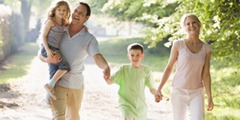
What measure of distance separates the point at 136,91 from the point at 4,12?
14.9 meters

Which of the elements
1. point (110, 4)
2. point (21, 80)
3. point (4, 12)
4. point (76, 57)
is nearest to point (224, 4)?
point (76, 57)

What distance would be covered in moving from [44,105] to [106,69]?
17.4ft

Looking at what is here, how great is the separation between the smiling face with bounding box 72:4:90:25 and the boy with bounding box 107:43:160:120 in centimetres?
72

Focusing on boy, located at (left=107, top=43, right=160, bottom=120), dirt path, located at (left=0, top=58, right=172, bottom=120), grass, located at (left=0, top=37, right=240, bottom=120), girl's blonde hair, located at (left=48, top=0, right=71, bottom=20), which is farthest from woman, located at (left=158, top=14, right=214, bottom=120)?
grass, located at (left=0, top=37, right=240, bottom=120)

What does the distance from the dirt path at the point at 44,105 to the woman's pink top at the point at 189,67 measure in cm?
268

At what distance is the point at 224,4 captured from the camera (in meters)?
6.61

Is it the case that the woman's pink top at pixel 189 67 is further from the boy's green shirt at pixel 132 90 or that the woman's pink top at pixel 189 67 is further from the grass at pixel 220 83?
the grass at pixel 220 83

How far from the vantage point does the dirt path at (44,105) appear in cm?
828

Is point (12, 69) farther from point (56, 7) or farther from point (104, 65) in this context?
point (104, 65)

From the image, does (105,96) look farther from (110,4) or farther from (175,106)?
(175,106)

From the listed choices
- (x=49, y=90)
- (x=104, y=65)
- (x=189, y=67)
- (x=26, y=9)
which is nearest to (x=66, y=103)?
(x=49, y=90)

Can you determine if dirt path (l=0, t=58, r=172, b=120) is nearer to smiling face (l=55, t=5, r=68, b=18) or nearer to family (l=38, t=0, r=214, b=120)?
family (l=38, t=0, r=214, b=120)

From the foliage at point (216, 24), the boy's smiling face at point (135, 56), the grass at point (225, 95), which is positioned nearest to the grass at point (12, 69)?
the foliage at point (216, 24)

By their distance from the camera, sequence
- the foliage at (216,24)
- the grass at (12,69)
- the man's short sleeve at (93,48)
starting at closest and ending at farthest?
the man's short sleeve at (93,48) → the foliage at (216,24) → the grass at (12,69)
